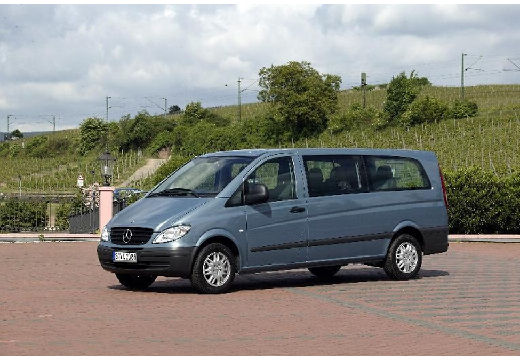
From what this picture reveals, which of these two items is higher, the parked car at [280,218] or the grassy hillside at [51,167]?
the grassy hillside at [51,167]

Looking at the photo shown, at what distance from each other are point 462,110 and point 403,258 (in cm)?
7866

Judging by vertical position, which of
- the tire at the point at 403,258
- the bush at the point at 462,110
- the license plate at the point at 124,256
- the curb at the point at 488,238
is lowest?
the curb at the point at 488,238

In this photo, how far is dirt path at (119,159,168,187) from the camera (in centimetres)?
8962

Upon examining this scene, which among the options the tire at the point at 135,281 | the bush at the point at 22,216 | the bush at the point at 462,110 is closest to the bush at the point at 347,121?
the bush at the point at 462,110

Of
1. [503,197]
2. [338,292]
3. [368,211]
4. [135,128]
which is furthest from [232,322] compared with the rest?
[135,128]

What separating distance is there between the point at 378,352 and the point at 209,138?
96.5 meters

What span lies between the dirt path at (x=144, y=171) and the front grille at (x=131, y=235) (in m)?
73.9

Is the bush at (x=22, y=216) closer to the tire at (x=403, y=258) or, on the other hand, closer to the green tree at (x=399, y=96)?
the tire at (x=403, y=258)

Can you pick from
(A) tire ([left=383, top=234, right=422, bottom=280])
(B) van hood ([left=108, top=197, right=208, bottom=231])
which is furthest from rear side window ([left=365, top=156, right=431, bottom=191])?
(B) van hood ([left=108, top=197, right=208, bottom=231])

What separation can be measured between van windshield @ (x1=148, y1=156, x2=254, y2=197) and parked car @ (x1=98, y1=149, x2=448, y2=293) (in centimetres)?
2

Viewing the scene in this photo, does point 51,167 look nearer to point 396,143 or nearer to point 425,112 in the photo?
point 425,112

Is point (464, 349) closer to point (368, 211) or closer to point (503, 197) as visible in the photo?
point (368, 211)

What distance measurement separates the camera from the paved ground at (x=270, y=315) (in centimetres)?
833

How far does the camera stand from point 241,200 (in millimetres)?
13523
